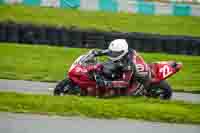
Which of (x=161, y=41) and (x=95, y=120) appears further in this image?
(x=161, y=41)

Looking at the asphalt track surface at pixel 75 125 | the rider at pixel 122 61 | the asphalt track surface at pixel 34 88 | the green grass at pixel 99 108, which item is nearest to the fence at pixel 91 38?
the asphalt track surface at pixel 34 88

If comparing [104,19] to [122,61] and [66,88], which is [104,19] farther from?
[66,88]

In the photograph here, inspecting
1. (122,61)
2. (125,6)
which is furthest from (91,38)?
(125,6)

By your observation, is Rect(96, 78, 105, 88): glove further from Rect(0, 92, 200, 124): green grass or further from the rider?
Rect(0, 92, 200, 124): green grass

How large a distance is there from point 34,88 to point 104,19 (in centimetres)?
1150

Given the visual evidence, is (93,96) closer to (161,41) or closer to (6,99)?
(6,99)

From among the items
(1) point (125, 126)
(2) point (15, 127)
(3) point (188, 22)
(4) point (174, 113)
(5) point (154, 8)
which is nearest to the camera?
(2) point (15, 127)

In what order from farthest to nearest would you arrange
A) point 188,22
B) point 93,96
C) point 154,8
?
1. point 154,8
2. point 188,22
3. point 93,96

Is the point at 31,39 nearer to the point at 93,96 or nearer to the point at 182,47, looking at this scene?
the point at 182,47

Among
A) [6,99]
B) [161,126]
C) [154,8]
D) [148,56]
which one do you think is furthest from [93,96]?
[154,8]

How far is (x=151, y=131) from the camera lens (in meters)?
7.97

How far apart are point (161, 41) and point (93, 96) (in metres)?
6.65

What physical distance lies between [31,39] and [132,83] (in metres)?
6.93

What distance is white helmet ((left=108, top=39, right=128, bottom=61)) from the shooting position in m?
11.2
